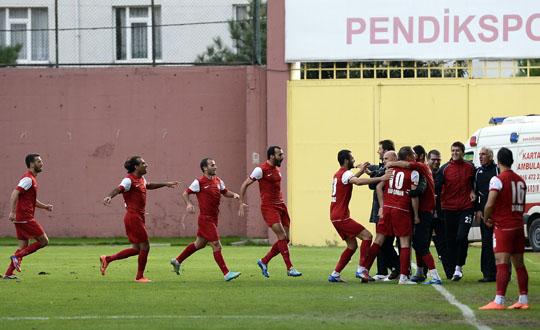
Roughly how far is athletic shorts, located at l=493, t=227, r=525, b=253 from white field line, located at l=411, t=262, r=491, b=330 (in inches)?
29.4

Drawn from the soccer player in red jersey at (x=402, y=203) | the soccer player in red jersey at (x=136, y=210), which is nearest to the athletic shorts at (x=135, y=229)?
the soccer player in red jersey at (x=136, y=210)

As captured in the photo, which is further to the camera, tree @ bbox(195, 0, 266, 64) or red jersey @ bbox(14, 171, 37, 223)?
tree @ bbox(195, 0, 266, 64)

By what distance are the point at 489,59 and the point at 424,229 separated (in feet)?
41.9

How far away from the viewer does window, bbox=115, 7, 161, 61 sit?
29453 mm

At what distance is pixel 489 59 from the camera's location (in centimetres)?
2595

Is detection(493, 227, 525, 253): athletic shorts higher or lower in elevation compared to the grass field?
higher

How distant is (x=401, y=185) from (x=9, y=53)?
19263mm

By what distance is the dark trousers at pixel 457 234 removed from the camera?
14961mm

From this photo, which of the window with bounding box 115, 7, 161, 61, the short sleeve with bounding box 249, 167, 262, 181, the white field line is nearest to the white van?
the short sleeve with bounding box 249, 167, 262, 181

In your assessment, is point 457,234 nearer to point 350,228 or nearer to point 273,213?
point 350,228

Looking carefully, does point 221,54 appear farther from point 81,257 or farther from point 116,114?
point 81,257

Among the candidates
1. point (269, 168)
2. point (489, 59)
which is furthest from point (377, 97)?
point (269, 168)

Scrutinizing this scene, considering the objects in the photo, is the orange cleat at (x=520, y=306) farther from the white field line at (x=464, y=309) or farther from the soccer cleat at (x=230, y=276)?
the soccer cleat at (x=230, y=276)

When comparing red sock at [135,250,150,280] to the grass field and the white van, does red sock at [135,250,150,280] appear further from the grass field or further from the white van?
the white van
